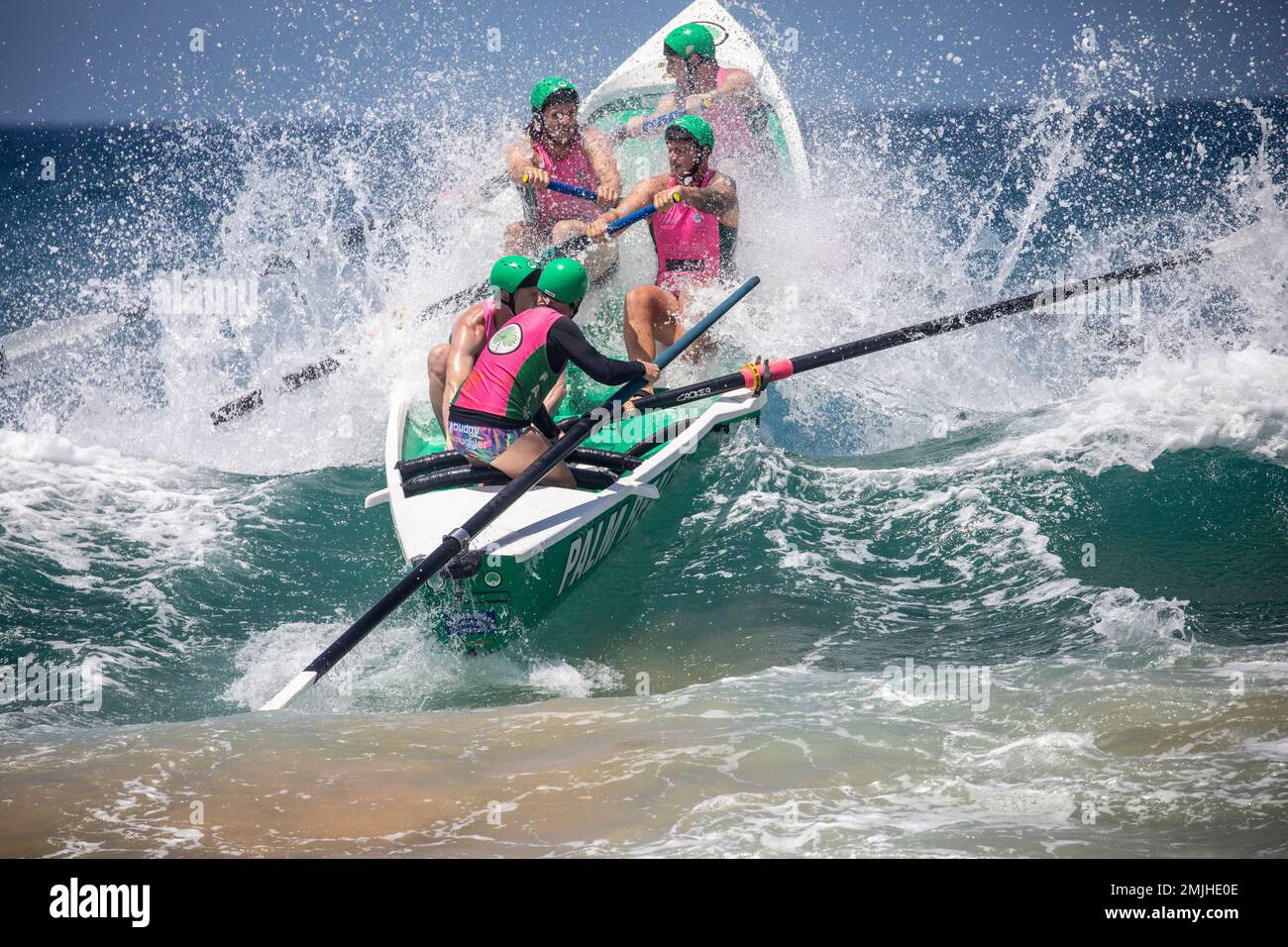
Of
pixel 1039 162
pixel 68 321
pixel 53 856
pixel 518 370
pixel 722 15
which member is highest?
pixel 1039 162

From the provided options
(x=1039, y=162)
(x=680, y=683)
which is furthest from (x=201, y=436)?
(x=1039, y=162)

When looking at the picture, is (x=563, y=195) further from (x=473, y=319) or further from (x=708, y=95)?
(x=708, y=95)

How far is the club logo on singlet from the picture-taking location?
221 inches

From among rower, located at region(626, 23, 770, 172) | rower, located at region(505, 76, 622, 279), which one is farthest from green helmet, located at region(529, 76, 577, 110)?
rower, located at region(626, 23, 770, 172)

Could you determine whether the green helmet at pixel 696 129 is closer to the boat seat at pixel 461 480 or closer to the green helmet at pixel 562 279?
the green helmet at pixel 562 279

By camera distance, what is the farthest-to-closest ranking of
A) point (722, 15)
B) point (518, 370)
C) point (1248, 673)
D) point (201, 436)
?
1. point (722, 15)
2. point (201, 436)
3. point (518, 370)
4. point (1248, 673)

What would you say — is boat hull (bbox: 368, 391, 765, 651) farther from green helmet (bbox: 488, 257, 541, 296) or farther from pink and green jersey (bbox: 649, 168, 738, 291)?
pink and green jersey (bbox: 649, 168, 738, 291)

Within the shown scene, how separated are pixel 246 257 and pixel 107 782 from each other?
883 cm

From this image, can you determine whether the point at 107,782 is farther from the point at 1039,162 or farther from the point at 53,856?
the point at 1039,162

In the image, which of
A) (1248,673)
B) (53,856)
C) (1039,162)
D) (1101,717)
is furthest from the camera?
(1039,162)

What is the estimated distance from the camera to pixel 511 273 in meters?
6.11

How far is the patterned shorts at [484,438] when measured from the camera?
5.75 metres

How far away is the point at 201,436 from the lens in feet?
27.9

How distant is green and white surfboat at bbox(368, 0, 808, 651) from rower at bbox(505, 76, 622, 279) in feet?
3.13
